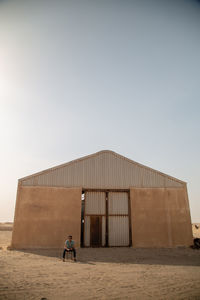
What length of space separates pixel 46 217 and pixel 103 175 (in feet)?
18.3

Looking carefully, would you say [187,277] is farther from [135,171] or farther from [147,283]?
[135,171]

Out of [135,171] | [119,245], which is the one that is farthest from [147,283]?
[135,171]

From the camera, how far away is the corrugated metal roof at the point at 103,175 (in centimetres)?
1750

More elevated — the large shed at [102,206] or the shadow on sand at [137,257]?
the large shed at [102,206]

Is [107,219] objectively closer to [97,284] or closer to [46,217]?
[46,217]

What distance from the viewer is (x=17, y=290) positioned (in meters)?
→ 5.88

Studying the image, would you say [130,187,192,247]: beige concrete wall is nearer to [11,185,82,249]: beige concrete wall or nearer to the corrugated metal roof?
the corrugated metal roof

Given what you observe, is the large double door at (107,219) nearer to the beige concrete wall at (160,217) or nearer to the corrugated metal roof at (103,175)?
the beige concrete wall at (160,217)

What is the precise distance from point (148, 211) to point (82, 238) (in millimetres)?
5695

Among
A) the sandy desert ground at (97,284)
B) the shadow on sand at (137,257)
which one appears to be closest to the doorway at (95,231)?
the shadow on sand at (137,257)

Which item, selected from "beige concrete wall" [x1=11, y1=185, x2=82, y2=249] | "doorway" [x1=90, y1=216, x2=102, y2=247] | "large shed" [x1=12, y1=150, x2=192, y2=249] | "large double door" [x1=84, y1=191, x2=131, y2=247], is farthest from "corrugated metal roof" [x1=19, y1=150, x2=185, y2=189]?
"doorway" [x1=90, y1=216, x2=102, y2=247]

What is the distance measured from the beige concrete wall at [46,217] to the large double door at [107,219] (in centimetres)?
96

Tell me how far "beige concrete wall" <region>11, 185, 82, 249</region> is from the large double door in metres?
0.96

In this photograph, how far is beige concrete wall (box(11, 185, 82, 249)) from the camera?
16.0m
